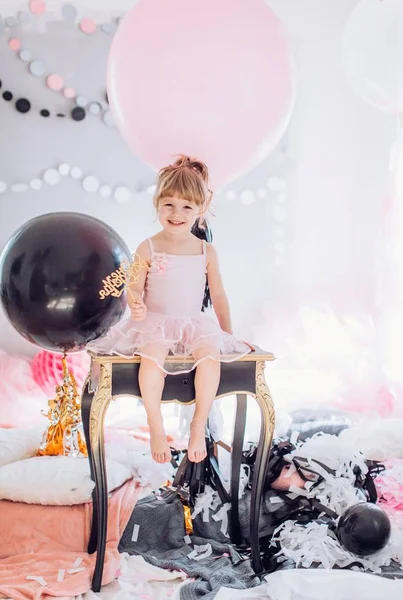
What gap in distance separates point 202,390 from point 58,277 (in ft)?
2.78

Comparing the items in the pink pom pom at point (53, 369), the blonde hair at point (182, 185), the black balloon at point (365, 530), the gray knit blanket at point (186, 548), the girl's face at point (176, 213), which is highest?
the blonde hair at point (182, 185)

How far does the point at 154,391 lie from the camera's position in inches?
73.9

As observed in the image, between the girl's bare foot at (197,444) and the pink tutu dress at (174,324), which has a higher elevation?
the pink tutu dress at (174,324)

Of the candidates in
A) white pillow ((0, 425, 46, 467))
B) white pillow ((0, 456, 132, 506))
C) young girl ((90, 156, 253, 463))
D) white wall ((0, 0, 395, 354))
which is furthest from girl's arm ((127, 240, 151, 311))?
white wall ((0, 0, 395, 354))

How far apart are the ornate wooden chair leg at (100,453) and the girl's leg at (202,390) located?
27 cm

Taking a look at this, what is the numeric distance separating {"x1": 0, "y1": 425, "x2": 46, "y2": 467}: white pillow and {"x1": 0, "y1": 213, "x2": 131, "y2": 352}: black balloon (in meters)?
0.45

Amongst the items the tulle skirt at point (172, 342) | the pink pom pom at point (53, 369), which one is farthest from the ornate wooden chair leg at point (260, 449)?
the pink pom pom at point (53, 369)

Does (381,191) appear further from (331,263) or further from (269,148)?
(269,148)

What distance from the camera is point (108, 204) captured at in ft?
12.6

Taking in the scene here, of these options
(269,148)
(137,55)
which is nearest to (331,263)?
(269,148)

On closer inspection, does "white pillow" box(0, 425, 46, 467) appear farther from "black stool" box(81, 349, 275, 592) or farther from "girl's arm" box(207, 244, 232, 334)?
"girl's arm" box(207, 244, 232, 334)

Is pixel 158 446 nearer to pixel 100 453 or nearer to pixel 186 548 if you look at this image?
pixel 100 453

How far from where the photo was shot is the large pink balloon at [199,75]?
231 centimetres

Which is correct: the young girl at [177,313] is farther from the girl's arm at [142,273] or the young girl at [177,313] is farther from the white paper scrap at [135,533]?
the white paper scrap at [135,533]
